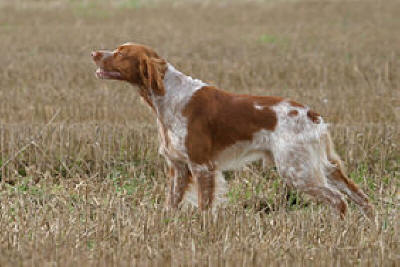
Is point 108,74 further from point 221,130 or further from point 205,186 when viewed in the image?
point 205,186

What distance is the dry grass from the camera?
4.28m

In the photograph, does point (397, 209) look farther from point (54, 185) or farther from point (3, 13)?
point (3, 13)

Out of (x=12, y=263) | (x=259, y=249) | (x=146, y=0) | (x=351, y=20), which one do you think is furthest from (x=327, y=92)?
(x=146, y=0)

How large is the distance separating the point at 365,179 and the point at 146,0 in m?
18.9

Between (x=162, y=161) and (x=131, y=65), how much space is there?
188cm

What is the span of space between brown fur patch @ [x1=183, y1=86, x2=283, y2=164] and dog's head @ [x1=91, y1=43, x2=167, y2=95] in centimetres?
36

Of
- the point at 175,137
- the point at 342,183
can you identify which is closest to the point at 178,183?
the point at 175,137

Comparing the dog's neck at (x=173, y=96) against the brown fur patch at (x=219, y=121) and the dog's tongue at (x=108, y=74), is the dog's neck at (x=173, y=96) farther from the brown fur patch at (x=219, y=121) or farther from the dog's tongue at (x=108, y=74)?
the dog's tongue at (x=108, y=74)

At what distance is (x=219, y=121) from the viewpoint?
5.24 meters

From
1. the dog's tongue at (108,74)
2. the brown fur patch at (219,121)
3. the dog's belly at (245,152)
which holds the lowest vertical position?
the dog's belly at (245,152)

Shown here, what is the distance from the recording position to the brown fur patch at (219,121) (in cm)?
521

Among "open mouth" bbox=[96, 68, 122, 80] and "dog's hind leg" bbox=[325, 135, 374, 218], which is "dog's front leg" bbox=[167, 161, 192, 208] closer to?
"open mouth" bbox=[96, 68, 122, 80]

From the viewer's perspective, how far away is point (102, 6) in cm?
2262

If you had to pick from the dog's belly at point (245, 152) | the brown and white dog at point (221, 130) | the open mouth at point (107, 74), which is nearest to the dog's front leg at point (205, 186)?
the brown and white dog at point (221, 130)
